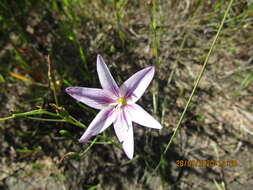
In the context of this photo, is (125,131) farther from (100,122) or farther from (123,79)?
(123,79)

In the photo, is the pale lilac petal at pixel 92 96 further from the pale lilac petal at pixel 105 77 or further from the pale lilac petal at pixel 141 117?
the pale lilac petal at pixel 141 117

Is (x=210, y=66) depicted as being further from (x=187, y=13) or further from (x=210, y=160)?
(x=210, y=160)

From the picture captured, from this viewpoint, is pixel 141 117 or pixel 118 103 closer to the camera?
pixel 141 117

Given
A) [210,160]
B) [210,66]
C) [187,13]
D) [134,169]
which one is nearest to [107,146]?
[134,169]
